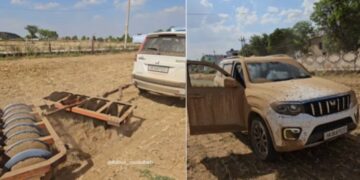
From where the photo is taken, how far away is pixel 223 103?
174cm

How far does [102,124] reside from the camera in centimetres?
225

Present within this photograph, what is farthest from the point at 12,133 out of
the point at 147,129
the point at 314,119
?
the point at 314,119

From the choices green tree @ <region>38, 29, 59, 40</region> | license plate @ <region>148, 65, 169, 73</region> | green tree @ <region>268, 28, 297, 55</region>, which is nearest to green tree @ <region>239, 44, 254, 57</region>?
green tree @ <region>268, 28, 297, 55</region>

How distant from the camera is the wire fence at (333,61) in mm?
1723

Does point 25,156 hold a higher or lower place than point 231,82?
lower

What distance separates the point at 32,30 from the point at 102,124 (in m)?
0.75

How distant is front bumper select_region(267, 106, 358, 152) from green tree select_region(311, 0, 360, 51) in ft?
1.13

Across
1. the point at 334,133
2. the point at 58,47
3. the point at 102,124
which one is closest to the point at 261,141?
the point at 334,133

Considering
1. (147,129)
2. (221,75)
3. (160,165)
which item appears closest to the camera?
(221,75)

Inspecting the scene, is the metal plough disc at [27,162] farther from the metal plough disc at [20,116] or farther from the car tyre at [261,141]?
the car tyre at [261,141]

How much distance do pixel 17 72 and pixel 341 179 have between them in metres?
1.98

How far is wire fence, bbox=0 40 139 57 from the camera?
1.98 metres

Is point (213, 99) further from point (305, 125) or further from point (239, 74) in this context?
point (305, 125)

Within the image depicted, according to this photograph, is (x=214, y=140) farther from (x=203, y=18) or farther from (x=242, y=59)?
(x=203, y=18)
